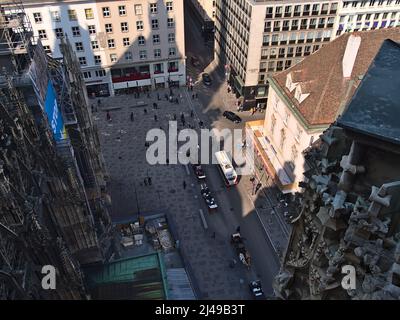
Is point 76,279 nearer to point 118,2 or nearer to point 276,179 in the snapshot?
point 276,179

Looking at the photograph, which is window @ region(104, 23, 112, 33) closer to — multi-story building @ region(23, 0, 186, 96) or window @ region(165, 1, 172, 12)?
multi-story building @ region(23, 0, 186, 96)

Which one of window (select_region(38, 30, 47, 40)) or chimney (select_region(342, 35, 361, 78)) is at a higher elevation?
chimney (select_region(342, 35, 361, 78))

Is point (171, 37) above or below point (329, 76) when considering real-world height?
below

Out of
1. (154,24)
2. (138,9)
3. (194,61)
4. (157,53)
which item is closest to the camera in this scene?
(138,9)

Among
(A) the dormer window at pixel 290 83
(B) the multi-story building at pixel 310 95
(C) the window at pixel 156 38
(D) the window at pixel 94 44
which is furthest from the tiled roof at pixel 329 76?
(D) the window at pixel 94 44

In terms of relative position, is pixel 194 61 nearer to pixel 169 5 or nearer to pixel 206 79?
pixel 206 79

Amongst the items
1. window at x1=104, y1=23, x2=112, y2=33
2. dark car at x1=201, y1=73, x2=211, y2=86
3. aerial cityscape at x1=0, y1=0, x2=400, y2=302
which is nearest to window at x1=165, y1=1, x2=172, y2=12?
aerial cityscape at x1=0, y1=0, x2=400, y2=302

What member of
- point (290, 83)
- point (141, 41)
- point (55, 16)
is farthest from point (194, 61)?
point (290, 83)
